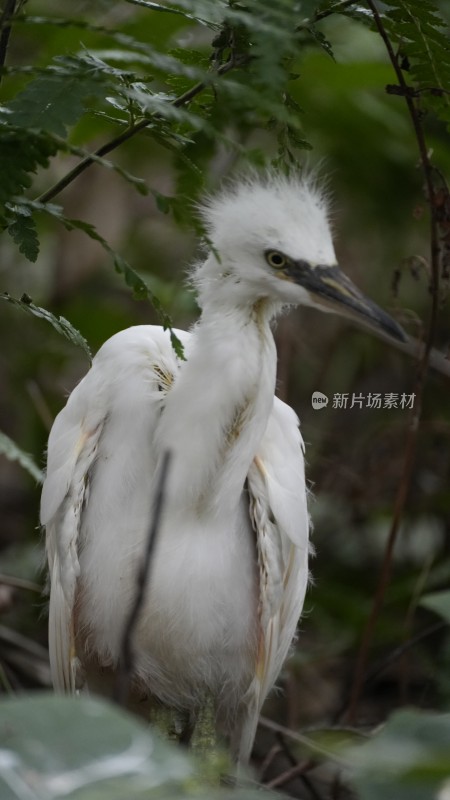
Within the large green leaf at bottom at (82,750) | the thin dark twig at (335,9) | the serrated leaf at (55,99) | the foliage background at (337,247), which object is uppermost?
the thin dark twig at (335,9)

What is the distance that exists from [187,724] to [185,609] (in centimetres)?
38

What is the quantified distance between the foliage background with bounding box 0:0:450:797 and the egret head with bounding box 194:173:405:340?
70 mm

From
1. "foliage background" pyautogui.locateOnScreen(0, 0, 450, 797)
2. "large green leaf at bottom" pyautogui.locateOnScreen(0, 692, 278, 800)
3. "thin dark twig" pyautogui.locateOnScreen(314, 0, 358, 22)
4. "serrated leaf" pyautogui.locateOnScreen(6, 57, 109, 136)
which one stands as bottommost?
"foliage background" pyautogui.locateOnScreen(0, 0, 450, 797)

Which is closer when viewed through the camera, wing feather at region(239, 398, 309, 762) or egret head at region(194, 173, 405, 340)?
egret head at region(194, 173, 405, 340)

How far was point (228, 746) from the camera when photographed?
2133 millimetres

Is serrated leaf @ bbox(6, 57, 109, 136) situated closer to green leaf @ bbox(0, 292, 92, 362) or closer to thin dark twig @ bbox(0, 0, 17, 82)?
thin dark twig @ bbox(0, 0, 17, 82)

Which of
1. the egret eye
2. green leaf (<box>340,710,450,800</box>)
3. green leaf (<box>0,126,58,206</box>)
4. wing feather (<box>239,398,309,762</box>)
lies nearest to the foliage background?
green leaf (<box>0,126,58,206</box>)

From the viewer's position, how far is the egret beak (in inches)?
61.7

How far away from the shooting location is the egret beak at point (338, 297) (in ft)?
5.15

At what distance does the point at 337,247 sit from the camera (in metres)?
3.83

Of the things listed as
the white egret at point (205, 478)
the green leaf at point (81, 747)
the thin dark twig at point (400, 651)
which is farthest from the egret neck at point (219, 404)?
the green leaf at point (81, 747)

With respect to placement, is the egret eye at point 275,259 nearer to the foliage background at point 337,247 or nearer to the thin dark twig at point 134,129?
the foliage background at point 337,247

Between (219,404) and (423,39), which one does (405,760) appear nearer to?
(219,404)

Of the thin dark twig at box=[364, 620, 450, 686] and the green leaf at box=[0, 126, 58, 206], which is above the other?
the green leaf at box=[0, 126, 58, 206]
